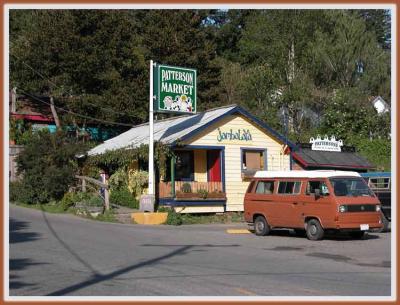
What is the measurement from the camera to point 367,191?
19.7m

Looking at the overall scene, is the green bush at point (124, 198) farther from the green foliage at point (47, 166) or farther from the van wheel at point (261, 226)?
the van wheel at point (261, 226)

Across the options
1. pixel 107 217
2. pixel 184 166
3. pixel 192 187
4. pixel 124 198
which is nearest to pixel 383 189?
pixel 192 187

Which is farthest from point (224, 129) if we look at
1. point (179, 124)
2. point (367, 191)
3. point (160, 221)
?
point (367, 191)

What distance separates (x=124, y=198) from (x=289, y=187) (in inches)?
475

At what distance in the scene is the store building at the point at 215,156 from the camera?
28.6 metres

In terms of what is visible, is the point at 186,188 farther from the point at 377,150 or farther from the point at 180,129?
the point at 377,150

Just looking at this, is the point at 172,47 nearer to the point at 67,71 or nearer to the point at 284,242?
the point at 67,71

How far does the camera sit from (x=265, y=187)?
21141mm

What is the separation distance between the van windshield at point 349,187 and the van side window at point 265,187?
7.35 feet

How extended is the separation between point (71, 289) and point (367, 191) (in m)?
11.8

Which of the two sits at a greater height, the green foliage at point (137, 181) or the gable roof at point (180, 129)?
the gable roof at point (180, 129)

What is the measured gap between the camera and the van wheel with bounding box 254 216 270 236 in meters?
20.8

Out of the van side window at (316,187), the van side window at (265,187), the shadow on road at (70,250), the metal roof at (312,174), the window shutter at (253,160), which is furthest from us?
the window shutter at (253,160)

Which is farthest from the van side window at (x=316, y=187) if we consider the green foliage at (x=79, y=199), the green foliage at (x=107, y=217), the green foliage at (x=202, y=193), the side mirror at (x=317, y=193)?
the green foliage at (x=79, y=199)
